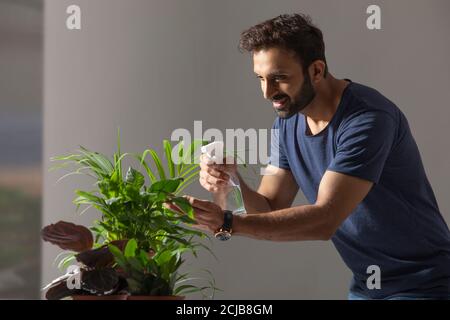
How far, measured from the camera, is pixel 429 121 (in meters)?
3.67

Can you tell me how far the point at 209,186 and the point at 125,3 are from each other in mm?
1744

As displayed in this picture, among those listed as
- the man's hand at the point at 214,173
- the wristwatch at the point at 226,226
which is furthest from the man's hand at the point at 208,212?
the man's hand at the point at 214,173

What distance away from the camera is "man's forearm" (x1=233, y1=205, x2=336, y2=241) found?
1740mm

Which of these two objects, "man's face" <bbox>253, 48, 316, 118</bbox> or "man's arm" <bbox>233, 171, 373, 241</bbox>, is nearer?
"man's arm" <bbox>233, 171, 373, 241</bbox>

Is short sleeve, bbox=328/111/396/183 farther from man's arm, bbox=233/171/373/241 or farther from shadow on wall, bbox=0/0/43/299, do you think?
shadow on wall, bbox=0/0/43/299

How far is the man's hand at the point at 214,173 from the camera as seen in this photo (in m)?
1.96

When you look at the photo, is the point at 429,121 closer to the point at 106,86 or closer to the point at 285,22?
the point at 106,86

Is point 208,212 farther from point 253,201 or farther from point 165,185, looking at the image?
point 253,201

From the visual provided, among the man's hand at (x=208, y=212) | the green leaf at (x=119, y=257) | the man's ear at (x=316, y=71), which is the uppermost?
the man's ear at (x=316, y=71)

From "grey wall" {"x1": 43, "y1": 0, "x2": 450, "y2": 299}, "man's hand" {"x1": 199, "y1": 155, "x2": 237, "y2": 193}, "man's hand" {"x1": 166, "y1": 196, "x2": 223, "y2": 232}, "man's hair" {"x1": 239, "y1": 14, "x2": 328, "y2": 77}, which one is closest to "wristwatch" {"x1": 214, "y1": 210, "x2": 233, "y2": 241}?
"man's hand" {"x1": 166, "y1": 196, "x2": 223, "y2": 232}

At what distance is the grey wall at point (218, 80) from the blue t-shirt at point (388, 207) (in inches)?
61.5

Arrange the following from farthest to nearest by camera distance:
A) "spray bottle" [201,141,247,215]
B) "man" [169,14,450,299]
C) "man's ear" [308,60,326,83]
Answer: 1. "man's ear" [308,60,326,83]
2. "spray bottle" [201,141,247,215]
3. "man" [169,14,450,299]

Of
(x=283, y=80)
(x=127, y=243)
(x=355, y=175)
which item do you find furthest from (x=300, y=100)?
(x=127, y=243)

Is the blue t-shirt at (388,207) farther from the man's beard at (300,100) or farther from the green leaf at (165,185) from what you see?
the green leaf at (165,185)
